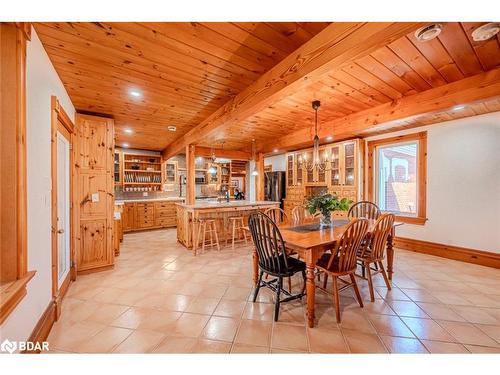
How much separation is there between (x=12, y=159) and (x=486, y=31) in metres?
3.41

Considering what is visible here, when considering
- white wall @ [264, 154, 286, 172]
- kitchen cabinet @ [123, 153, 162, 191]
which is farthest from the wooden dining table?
kitchen cabinet @ [123, 153, 162, 191]

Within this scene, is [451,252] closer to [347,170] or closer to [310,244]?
[347,170]

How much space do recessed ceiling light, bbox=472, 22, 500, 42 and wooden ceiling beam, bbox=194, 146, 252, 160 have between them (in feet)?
17.5

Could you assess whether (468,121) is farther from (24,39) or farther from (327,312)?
(24,39)

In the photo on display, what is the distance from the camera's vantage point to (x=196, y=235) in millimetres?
A: 4133

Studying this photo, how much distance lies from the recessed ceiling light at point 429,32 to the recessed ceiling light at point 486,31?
12.6 inches

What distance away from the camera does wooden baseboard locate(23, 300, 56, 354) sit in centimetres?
160

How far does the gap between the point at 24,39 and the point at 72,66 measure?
0.86 metres

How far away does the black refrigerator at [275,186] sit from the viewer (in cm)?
664

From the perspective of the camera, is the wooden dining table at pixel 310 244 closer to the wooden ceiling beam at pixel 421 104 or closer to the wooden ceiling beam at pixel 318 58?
the wooden ceiling beam at pixel 318 58

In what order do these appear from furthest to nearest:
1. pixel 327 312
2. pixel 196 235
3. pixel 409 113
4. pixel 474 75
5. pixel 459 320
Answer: pixel 196 235 < pixel 409 113 < pixel 474 75 < pixel 327 312 < pixel 459 320

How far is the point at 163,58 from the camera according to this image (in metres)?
2.01

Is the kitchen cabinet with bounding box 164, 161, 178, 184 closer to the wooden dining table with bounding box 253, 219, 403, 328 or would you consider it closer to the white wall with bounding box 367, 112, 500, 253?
the wooden dining table with bounding box 253, 219, 403, 328
